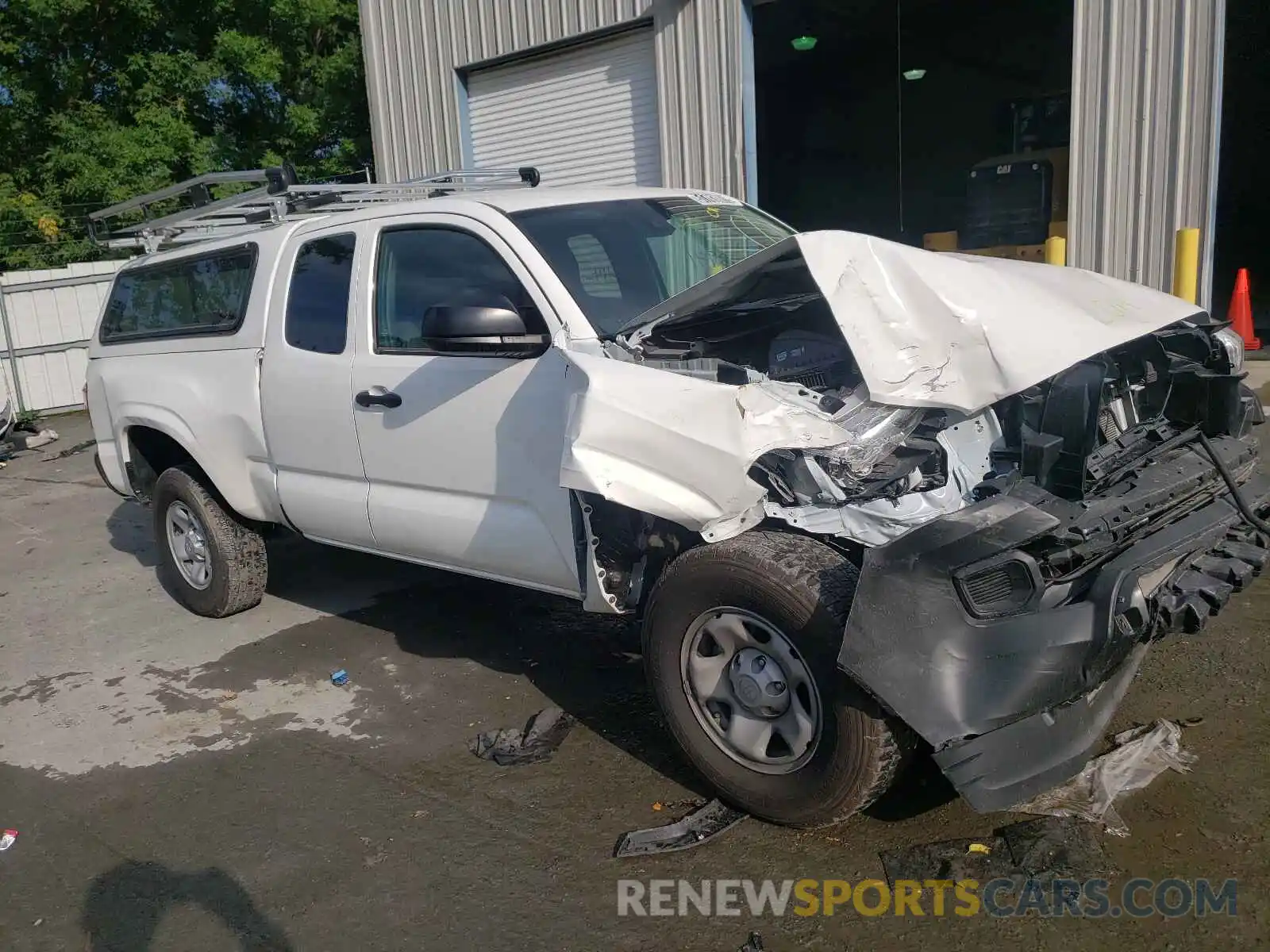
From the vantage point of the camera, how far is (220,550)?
5699 millimetres

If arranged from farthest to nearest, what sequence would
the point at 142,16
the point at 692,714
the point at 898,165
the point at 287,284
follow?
the point at 142,16 < the point at 898,165 < the point at 287,284 < the point at 692,714

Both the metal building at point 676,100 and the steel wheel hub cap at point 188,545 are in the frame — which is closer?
the steel wheel hub cap at point 188,545

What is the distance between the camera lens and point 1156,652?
4379mm

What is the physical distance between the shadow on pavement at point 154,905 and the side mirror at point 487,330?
1.92 m

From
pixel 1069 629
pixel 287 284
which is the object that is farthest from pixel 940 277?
pixel 287 284

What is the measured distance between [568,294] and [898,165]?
60.3 feet

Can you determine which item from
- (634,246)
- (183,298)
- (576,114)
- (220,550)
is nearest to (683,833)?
(634,246)

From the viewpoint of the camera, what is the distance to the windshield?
159 inches

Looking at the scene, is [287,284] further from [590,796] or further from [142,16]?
[142,16]

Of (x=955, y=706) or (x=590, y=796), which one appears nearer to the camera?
(x=955, y=706)

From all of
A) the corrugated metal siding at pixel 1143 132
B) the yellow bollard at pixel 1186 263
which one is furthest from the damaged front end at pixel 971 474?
the corrugated metal siding at pixel 1143 132

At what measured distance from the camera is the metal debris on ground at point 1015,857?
299 cm

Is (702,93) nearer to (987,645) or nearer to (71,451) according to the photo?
(71,451)

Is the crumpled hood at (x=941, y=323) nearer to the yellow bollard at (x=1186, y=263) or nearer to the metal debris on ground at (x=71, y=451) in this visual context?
the yellow bollard at (x=1186, y=263)
